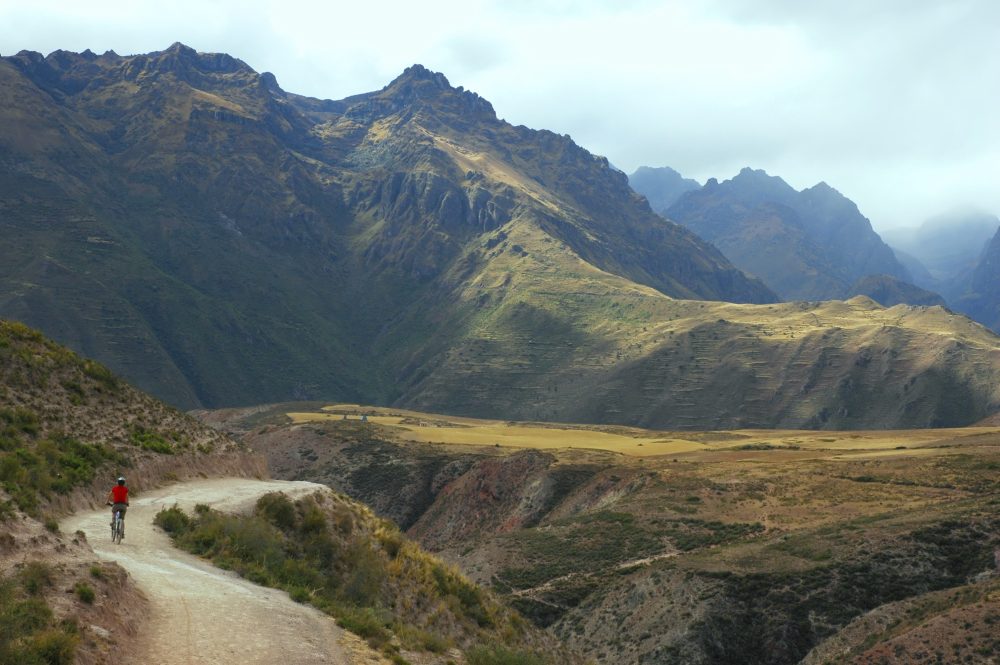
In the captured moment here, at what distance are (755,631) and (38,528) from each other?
1532 inches

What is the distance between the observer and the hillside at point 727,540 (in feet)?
155

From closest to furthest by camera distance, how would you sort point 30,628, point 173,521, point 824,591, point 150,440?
point 30,628
point 173,521
point 150,440
point 824,591

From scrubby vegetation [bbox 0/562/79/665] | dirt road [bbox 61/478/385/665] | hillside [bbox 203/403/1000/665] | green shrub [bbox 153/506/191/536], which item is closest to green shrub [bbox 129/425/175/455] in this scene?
green shrub [bbox 153/506/191/536]

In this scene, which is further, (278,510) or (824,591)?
(824,591)

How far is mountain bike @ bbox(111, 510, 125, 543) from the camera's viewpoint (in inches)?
1098

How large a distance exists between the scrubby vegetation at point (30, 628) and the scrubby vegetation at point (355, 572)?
814 cm

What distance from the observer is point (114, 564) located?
74.4 feet

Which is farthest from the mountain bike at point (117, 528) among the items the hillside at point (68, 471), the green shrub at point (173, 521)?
the green shrub at point (173, 521)

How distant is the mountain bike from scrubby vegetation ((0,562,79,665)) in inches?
312

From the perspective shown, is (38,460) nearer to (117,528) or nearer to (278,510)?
(117,528)

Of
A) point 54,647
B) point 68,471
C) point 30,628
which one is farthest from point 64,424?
point 54,647

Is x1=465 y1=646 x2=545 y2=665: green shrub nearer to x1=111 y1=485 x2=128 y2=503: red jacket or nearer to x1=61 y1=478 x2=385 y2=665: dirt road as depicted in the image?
x1=61 y1=478 x2=385 y2=665: dirt road

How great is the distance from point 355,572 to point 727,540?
40457 mm

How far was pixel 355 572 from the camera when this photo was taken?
31.2m
